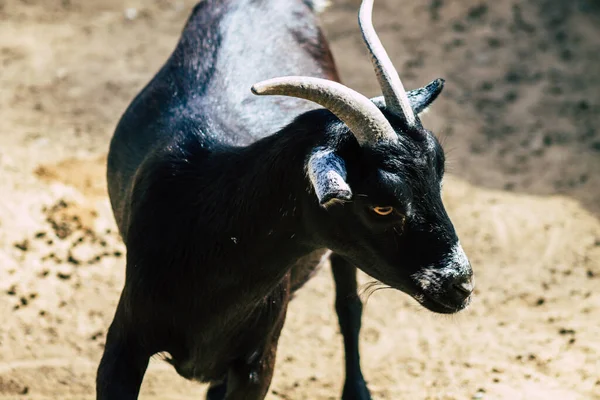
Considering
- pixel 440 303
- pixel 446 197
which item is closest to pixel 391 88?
pixel 440 303

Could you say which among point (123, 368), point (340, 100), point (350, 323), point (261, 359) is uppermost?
point (340, 100)

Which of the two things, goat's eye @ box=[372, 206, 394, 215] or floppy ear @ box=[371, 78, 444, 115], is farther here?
floppy ear @ box=[371, 78, 444, 115]

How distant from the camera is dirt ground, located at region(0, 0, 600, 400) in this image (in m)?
5.42

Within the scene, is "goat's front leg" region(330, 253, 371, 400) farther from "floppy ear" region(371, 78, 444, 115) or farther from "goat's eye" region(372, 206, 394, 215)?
"goat's eye" region(372, 206, 394, 215)

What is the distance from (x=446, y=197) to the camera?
718cm

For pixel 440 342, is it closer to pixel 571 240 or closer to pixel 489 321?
pixel 489 321

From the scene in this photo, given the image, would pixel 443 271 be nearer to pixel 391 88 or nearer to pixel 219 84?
pixel 391 88

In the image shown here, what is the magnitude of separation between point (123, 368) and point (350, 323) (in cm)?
184

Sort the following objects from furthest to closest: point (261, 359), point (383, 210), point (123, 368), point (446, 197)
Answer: point (446, 197) < point (261, 359) < point (123, 368) < point (383, 210)

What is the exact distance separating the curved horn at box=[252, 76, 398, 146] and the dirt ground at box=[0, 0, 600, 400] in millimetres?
928

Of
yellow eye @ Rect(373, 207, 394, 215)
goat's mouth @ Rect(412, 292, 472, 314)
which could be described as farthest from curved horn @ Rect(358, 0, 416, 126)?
goat's mouth @ Rect(412, 292, 472, 314)

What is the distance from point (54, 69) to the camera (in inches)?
337

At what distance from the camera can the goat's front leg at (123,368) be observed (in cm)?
373

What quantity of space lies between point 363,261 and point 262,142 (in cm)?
66
